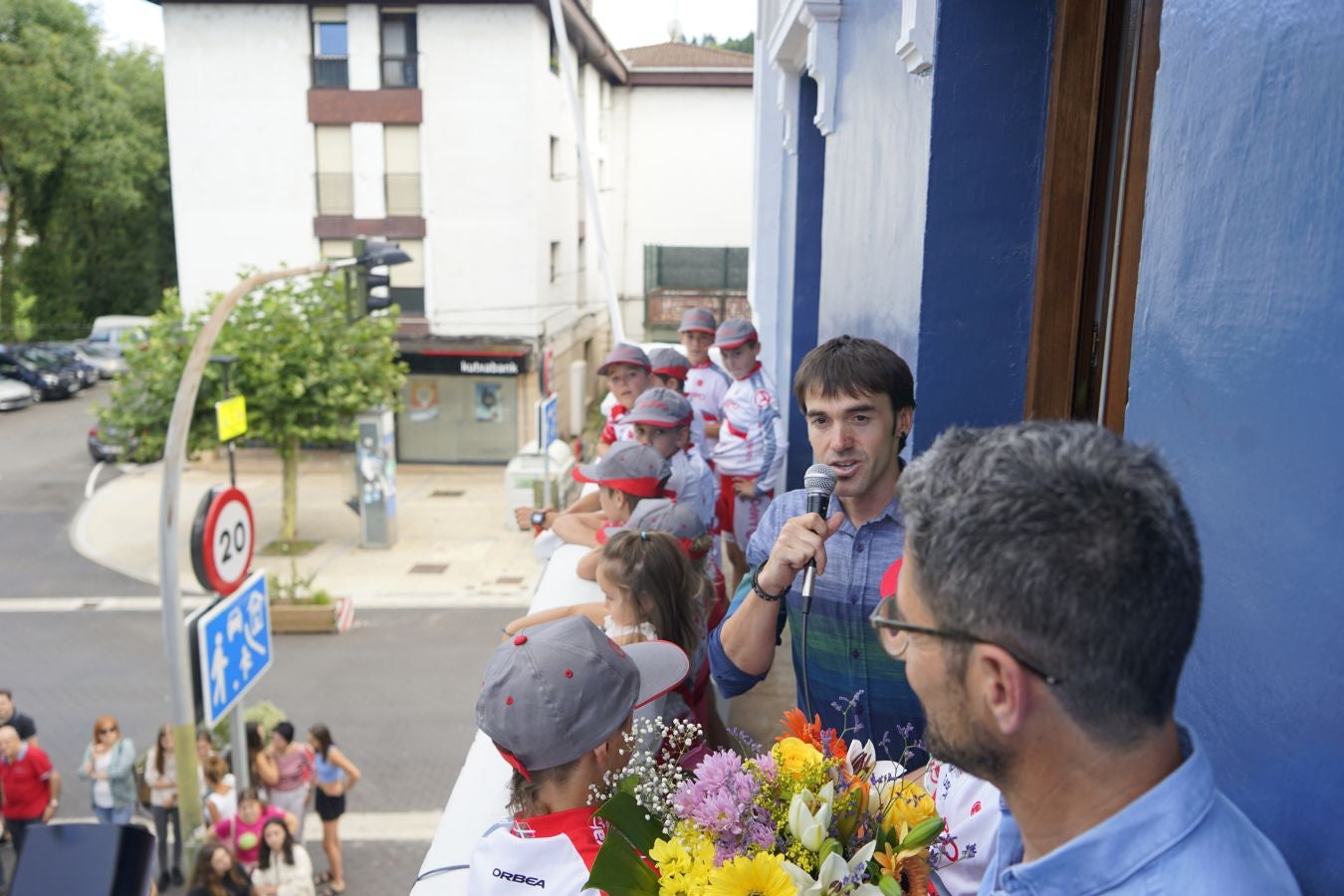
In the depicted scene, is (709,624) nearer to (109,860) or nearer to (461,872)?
(461,872)

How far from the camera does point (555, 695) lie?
2301 mm

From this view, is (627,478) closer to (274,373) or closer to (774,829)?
(774,829)

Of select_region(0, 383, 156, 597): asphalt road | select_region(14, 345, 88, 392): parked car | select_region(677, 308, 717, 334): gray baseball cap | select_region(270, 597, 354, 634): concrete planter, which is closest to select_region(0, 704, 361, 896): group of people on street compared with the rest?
select_region(677, 308, 717, 334): gray baseball cap

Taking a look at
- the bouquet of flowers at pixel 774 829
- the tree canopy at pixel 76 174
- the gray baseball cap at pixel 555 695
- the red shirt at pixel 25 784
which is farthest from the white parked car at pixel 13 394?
the bouquet of flowers at pixel 774 829

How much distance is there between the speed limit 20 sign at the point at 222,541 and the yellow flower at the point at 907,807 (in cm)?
663

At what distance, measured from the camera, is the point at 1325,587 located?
143cm

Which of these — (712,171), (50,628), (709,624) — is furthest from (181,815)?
(712,171)

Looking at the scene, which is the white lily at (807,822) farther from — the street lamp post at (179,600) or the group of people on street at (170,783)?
the group of people on street at (170,783)

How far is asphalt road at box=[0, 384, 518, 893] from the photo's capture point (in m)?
11.2

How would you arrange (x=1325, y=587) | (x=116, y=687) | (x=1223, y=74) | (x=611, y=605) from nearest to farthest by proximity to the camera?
1. (x=1325, y=587)
2. (x=1223, y=74)
3. (x=611, y=605)
4. (x=116, y=687)

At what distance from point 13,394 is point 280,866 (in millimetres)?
30602

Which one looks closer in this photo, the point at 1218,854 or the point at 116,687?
the point at 1218,854

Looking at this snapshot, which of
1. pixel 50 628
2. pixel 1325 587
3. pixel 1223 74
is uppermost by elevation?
pixel 1223 74

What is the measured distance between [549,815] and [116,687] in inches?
548
